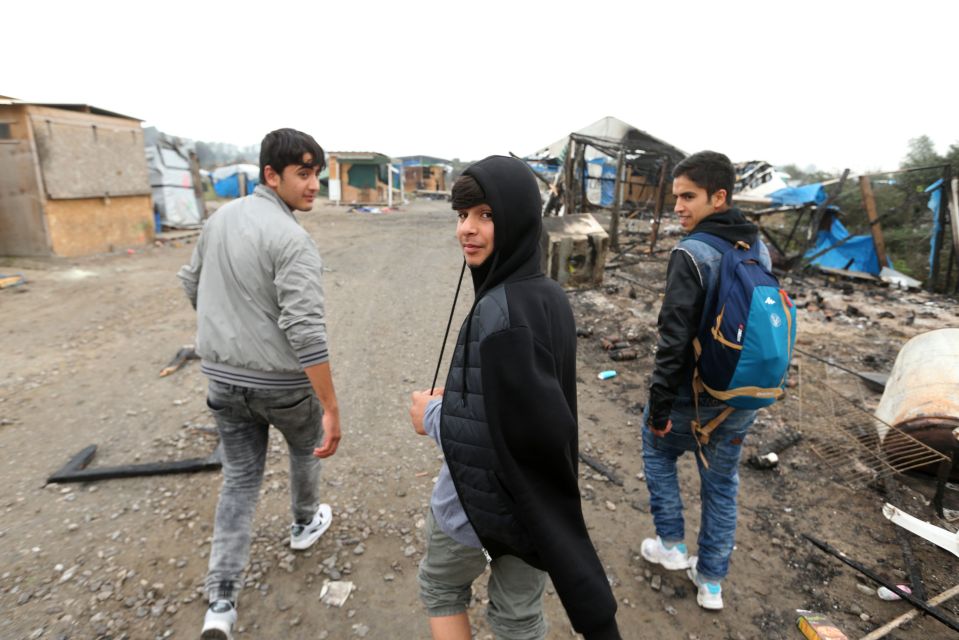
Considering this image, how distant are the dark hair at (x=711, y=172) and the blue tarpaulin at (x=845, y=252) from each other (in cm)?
1047

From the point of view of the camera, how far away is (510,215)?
137 centimetres

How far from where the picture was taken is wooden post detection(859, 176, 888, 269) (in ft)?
31.6

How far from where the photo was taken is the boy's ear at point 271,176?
2078mm

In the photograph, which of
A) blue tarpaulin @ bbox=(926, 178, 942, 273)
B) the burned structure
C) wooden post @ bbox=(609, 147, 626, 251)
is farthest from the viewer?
wooden post @ bbox=(609, 147, 626, 251)

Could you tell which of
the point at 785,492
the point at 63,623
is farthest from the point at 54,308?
the point at 785,492

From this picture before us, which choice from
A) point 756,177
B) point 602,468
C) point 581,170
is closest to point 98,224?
point 581,170

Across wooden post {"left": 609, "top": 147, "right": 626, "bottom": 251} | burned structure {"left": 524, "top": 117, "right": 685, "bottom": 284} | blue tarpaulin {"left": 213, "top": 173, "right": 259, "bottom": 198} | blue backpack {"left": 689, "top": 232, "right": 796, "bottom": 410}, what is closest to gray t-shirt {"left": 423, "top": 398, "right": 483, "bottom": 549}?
blue backpack {"left": 689, "top": 232, "right": 796, "bottom": 410}

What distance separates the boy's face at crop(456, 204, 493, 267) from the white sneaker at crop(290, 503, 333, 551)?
6.87ft

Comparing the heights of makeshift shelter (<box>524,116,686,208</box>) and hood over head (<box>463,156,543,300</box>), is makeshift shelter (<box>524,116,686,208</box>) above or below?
above

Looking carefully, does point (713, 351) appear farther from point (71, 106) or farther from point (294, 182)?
point (71, 106)

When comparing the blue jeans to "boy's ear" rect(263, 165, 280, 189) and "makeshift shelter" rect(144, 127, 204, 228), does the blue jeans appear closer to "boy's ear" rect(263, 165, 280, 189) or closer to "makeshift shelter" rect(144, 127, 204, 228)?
"boy's ear" rect(263, 165, 280, 189)

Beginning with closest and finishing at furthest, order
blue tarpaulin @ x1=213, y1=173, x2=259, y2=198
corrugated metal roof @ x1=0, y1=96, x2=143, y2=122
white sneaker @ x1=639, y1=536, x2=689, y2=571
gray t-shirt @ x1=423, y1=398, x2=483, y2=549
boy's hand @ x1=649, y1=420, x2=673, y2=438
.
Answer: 1. gray t-shirt @ x1=423, y1=398, x2=483, y2=549
2. boy's hand @ x1=649, y1=420, x2=673, y2=438
3. white sneaker @ x1=639, y1=536, x2=689, y2=571
4. corrugated metal roof @ x1=0, y1=96, x2=143, y2=122
5. blue tarpaulin @ x1=213, y1=173, x2=259, y2=198

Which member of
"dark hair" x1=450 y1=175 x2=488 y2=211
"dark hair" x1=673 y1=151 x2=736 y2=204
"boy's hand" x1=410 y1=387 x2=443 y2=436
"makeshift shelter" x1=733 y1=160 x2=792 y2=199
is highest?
"makeshift shelter" x1=733 y1=160 x2=792 y2=199

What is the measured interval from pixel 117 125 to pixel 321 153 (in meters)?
11.9
